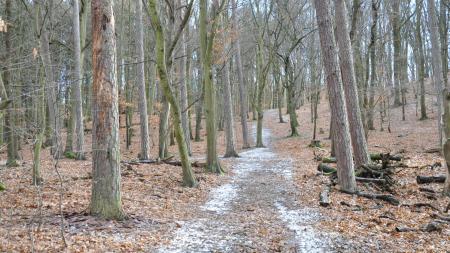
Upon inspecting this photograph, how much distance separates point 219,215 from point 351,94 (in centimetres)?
601

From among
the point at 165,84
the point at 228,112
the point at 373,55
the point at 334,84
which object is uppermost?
the point at 373,55

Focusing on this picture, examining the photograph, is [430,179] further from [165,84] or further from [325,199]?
[165,84]

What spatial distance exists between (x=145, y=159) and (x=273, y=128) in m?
21.9

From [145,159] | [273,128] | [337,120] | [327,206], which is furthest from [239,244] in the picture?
[273,128]

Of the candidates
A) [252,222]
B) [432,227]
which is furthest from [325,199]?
[432,227]

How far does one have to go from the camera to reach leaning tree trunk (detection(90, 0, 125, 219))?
22.8ft

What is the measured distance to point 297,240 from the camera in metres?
6.52

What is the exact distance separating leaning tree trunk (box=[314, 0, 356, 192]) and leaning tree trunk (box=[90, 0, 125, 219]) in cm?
500

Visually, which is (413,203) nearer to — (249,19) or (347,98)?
(347,98)

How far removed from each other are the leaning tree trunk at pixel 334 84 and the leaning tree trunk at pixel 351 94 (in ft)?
7.23

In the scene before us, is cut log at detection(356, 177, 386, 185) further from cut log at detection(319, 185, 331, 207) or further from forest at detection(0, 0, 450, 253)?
cut log at detection(319, 185, 331, 207)

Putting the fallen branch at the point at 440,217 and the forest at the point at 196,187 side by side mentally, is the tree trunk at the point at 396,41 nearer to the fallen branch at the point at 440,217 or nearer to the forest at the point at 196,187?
the forest at the point at 196,187

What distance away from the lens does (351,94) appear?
1196cm

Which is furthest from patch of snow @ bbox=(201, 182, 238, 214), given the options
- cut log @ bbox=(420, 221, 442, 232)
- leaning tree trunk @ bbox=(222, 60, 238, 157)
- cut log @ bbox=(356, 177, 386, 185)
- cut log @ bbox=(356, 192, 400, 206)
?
leaning tree trunk @ bbox=(222, 60, 238, 157)
